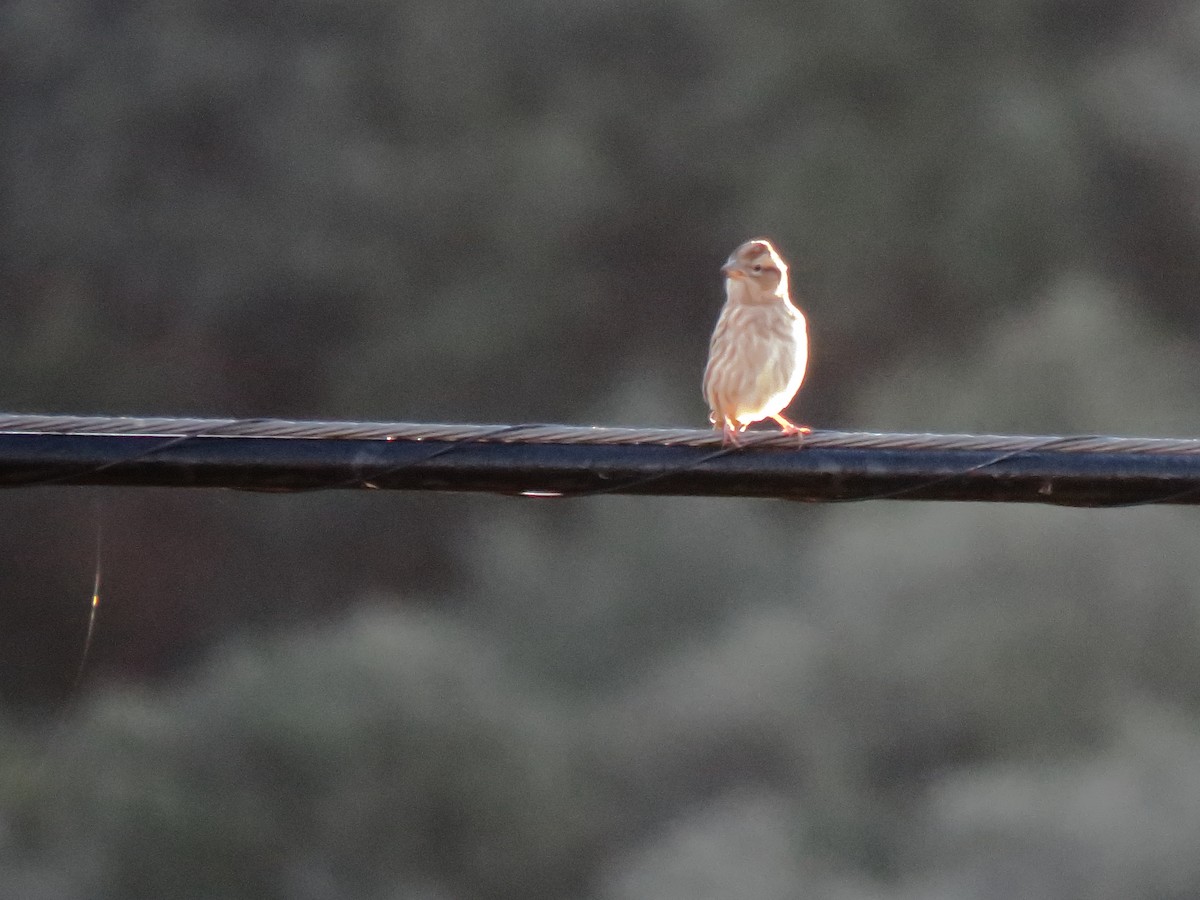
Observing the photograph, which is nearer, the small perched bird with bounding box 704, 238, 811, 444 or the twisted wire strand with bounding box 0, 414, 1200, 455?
the twisted wire strand with bounding box 0, 414, 1200, 455

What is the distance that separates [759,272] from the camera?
6473mm

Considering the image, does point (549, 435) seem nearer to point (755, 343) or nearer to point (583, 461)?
point (583, 461)

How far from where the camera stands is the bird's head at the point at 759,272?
646 centimetres

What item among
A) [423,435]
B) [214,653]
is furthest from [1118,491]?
[214,653]

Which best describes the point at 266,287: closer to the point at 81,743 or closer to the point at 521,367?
the point at 521,367

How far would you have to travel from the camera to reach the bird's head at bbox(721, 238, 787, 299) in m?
6.46

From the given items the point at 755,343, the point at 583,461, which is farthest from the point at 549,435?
the point at 755,343

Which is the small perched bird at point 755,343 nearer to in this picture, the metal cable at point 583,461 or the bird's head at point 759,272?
the bird's head at point 759,272

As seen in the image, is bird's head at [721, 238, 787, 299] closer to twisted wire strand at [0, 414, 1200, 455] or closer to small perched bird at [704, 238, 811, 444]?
small perched bird at [704, 238, 811, 444]

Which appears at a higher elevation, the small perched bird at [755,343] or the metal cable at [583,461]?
the small perched bird at [755,343]

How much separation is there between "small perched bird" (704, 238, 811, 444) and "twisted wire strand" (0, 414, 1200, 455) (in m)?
2.05

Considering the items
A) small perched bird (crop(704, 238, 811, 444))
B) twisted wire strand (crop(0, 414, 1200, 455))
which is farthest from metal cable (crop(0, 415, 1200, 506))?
small perched bird (crop(704, 238, 811, 444))

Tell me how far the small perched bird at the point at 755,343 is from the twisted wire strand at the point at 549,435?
6.71 feet

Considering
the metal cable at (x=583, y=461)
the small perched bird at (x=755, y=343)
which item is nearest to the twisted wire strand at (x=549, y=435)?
the metal cable at (x=583, y=461)
